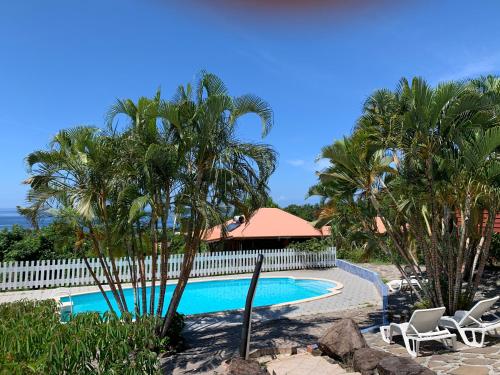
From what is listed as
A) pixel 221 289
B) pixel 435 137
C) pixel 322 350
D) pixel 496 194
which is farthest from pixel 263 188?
pixel 221 289

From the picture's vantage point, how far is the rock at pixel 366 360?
18.3 ft

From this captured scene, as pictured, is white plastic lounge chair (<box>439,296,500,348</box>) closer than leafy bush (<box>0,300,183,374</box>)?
No

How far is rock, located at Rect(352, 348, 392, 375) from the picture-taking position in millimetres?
5575

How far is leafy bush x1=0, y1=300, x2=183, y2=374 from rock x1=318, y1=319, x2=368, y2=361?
11.7 ft

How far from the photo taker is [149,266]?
16812mm

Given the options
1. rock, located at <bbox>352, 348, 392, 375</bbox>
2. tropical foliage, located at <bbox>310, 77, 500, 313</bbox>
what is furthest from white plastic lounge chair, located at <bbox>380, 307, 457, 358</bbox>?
tropical foliage, located at <bbox>310, 77, 500, 313</bbox>

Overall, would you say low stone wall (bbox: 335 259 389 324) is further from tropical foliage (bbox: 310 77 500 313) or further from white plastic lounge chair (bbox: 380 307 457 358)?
white plastic lounge chair (bbox: 380 307 457 358)

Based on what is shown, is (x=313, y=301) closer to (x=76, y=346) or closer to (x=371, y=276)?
(x=371, y=276)

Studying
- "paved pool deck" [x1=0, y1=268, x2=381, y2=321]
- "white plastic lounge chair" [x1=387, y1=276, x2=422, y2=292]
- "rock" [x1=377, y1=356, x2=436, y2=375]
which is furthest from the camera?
"white plastic lounge chair" [x1=387, y1=276, x2=422, y2=292]

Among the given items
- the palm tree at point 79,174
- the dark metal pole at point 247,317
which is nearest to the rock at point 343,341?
the dark metal pole at point 247,317

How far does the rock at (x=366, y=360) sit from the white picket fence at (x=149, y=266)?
10.3m

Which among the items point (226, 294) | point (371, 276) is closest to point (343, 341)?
point (226, 294)

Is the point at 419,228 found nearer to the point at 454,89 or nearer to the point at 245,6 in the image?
the point at 454,89

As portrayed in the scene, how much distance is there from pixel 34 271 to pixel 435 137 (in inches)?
535
